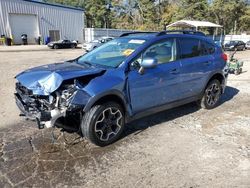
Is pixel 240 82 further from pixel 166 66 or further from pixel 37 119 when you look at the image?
pixel 37 119

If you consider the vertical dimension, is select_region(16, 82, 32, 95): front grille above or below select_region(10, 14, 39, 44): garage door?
below

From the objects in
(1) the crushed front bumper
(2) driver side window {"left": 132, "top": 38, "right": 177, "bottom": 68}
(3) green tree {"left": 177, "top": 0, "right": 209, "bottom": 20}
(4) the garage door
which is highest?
(3) green tree {"left": 177, "top": 0, "right": 209, "bottom": 20}

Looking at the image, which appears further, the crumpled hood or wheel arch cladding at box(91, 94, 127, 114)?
wheel arch cladding at box(91, 94, 127, 114)

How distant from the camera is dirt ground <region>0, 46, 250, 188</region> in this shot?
323 cm

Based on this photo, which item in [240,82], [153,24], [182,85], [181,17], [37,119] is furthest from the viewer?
[153,24]

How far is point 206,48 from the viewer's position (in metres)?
5.69

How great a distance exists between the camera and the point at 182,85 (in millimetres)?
5000

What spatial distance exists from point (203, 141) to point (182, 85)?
1208mm

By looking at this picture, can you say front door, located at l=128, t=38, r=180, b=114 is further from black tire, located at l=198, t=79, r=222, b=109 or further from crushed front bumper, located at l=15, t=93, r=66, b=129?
crushed front bumper, located at l=15, t=93, r=66, b=129

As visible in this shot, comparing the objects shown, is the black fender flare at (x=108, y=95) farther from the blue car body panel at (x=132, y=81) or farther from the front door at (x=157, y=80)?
the front door at (x=157, y=80)

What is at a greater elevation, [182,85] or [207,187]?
[182,85]

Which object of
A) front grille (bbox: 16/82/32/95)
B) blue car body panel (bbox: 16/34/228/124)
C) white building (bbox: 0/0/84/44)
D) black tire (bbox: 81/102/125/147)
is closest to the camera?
blue car body panel (bbox: 16/34/228/124)

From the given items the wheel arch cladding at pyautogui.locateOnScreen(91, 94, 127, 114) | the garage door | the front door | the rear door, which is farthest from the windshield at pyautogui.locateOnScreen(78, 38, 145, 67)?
the garage door

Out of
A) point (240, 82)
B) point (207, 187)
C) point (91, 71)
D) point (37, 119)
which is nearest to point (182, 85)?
point (91, 71)
